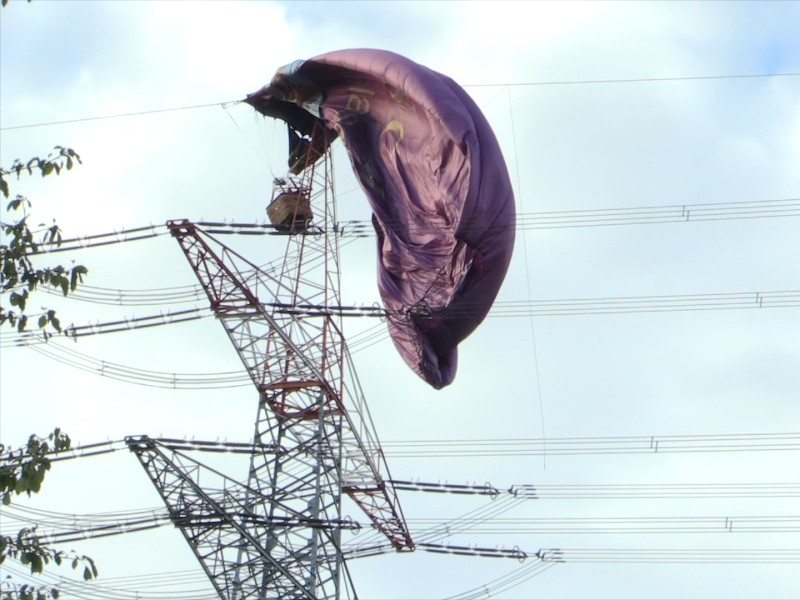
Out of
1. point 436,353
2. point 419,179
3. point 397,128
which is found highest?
point 397,128

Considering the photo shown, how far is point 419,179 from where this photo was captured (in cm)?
4716

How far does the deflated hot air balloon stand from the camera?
42438 millimetres

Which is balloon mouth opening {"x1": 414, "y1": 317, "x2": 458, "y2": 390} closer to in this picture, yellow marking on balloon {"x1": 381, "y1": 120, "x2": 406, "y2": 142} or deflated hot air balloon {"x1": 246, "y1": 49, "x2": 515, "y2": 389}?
deflated hot air balloon {"x1": 246, "y1": 49, "x2": 515, "y2": 389}

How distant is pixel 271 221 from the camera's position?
163 feet

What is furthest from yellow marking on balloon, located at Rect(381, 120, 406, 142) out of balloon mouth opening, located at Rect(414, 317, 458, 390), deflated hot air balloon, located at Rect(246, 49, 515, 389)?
balloon mouth opening, located at Rect(414, 317, 458, 390)

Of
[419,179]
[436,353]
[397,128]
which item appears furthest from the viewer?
[397,128]

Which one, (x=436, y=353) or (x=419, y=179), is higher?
(x=419, y=179)

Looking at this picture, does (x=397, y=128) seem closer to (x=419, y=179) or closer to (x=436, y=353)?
(x=419, y=179)

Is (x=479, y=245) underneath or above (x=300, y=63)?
underneath

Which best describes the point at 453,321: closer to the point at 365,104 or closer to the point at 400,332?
the point at 400,332

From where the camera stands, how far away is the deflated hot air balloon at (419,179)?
4244 cm

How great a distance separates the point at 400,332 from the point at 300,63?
915 cm

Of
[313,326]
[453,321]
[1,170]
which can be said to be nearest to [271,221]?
[313,326]

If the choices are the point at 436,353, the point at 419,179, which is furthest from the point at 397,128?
the point at 436,353
